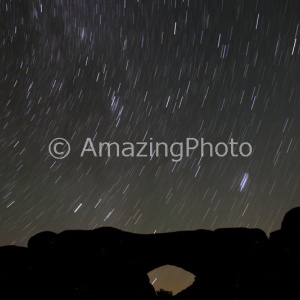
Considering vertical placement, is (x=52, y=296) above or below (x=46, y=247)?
below

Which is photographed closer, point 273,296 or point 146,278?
point 273,296

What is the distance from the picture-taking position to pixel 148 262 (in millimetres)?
11930

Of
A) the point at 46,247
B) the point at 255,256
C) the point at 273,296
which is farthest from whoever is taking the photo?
the point at 46,247

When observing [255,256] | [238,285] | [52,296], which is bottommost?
[52,296]

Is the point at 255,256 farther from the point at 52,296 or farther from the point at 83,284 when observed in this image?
the point at 52,296

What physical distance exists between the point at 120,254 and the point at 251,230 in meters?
5.37

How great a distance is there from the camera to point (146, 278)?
461 inches

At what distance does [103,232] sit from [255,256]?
6.17 metres

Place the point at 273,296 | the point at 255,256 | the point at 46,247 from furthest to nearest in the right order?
1. the point at 46,247
2. the point at 255,256
3. the point at 273,296

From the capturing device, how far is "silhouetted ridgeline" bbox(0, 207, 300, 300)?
10742 mm

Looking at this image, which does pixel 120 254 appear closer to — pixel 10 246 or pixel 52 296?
pixel 52 296

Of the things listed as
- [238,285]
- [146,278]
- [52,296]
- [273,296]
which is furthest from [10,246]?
[273,296]

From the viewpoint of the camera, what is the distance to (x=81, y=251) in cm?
1195

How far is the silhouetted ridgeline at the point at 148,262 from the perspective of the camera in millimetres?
10742
